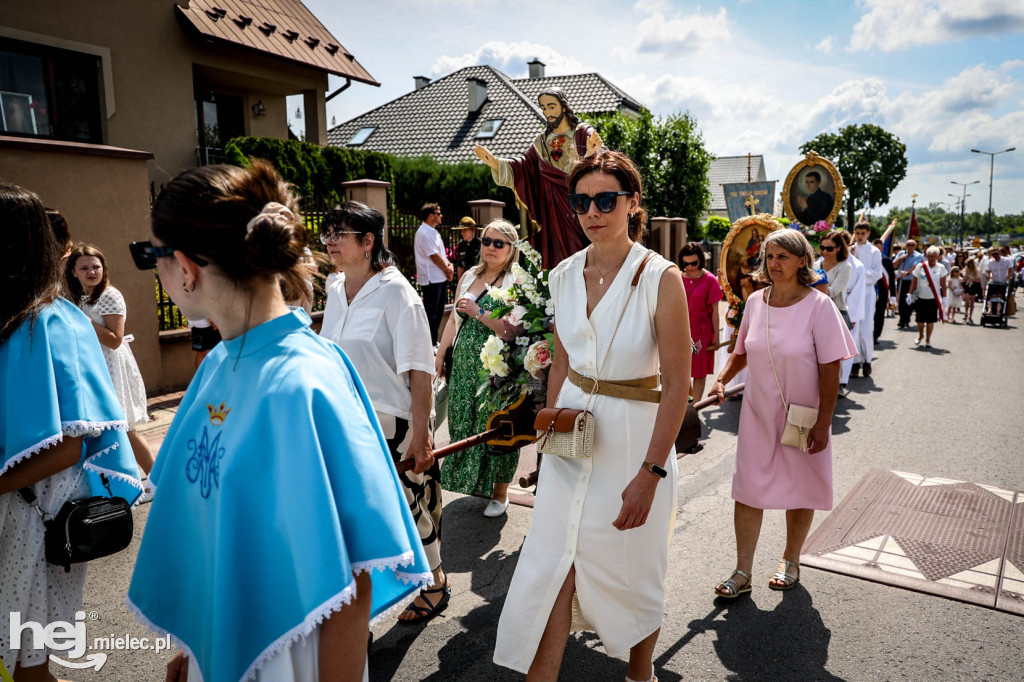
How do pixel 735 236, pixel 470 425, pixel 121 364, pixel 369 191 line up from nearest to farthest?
pixel 470 425
pixel 121 364
pixel 735 236
pixel 369 191

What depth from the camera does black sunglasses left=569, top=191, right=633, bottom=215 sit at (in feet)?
A: 8.48

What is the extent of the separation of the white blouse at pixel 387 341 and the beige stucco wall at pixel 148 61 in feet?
31.5

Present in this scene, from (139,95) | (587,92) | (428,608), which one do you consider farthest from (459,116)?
(428,608)

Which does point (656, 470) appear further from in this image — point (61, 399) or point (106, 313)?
point (106, 313)

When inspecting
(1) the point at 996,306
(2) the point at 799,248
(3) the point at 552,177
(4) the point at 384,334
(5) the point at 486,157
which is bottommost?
(1) the point at 996,306

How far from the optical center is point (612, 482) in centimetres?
255

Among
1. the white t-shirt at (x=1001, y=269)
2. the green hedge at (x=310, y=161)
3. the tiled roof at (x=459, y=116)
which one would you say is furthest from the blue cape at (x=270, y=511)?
the tiled roof at (x=459, y=116)

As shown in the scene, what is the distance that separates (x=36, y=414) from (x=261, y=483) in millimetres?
1174

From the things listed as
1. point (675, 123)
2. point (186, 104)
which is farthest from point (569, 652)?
point (675, 123)

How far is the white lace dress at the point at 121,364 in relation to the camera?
16.6ft

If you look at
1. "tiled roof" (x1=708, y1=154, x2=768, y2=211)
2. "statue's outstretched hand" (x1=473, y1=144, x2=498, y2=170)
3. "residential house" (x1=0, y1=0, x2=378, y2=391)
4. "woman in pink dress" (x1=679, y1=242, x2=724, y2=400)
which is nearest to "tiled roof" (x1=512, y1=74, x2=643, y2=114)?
"residential house" (x1=0, y1=0, x2=378, y2=391)

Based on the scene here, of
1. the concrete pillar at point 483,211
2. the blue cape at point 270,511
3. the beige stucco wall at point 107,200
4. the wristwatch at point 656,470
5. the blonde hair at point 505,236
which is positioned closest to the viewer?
the blue cape at point 270,511

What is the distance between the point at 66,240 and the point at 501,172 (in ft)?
8.39

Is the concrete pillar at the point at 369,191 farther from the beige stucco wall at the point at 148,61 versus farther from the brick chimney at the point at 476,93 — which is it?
the brick chimney at the point at 476,93
